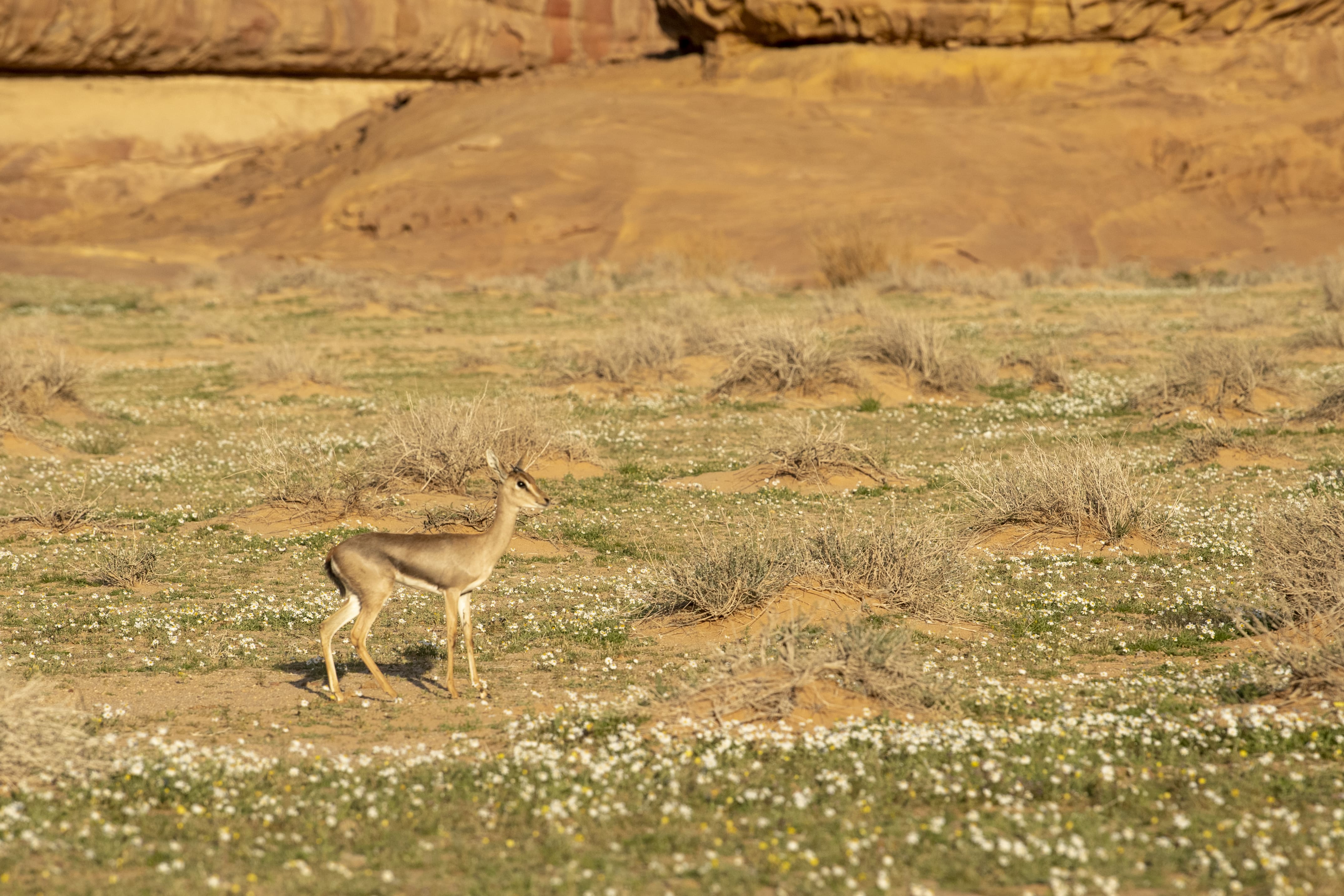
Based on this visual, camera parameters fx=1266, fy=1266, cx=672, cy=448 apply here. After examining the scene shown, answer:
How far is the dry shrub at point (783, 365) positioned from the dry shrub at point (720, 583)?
12.6 m

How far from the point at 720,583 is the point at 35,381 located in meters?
16.7

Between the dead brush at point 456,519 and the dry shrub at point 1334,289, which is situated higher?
the dead brush at point 456,519

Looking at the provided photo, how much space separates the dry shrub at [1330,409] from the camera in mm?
20938

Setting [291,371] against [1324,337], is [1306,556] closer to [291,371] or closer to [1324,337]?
[1324,337]

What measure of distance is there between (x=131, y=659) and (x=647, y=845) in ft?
19.4

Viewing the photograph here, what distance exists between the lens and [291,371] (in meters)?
26.4

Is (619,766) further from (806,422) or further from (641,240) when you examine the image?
(641,240)

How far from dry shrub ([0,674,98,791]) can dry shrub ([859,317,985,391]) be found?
19.2 metres

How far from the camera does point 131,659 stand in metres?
10.9

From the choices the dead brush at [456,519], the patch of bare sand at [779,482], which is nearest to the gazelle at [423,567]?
the dead brush at [456,519]

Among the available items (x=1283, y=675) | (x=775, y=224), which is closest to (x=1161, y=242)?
(x=775, y=224)

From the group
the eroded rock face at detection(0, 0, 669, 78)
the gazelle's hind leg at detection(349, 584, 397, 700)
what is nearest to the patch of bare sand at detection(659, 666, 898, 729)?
the gazelle's hind leg at detection(349, 584, 397, 700)

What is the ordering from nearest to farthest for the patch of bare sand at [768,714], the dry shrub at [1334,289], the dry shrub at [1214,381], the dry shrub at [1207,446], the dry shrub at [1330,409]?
the patch of bare sand at [768,714]
the dry shrub at [1207,446]
the dry shrub at [1330,409]
the dry shrub at [1214,381]
the dry shrub at [1334,289]

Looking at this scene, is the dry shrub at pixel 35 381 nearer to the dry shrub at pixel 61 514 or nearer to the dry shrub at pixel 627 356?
the dry shrub at pixel 61 514
